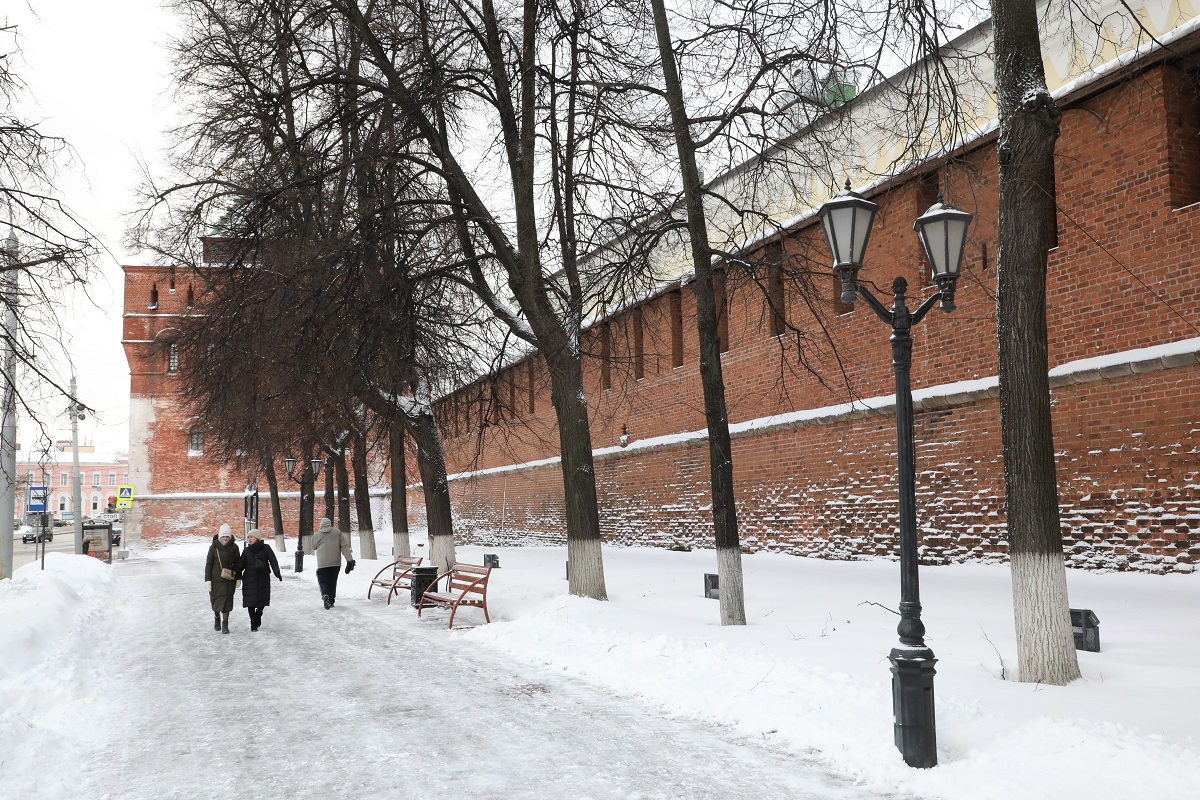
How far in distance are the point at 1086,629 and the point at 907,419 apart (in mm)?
2925

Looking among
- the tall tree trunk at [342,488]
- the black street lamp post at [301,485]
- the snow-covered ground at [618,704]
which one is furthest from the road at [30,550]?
the snow-covered ground at [618,704]

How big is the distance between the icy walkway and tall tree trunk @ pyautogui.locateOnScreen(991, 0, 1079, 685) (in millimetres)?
2075

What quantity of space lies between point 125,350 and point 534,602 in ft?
144

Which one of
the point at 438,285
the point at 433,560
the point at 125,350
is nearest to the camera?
the point at 438,285

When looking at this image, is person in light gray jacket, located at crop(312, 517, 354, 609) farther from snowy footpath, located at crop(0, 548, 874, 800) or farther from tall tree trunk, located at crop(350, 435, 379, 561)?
tall tree trunk, located at crop(350, 435, 379, 561)

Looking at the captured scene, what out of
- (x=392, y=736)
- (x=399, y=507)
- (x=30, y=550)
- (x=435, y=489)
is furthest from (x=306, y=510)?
(x=392, y=736)

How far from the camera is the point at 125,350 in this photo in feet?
160

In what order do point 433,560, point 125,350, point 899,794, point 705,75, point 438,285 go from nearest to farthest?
point 899,794, point 705,75, point 438,285, point 433,560, point 125,350

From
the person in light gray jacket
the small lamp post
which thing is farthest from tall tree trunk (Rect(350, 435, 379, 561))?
the small lamp post

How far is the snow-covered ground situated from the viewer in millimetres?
5176

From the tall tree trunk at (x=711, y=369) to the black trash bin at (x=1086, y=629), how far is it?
345cm

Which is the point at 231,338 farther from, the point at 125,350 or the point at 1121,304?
the point at 125,350

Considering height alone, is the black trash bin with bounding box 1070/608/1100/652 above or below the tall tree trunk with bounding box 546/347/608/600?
below

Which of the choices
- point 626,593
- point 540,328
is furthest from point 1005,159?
point 626,593
